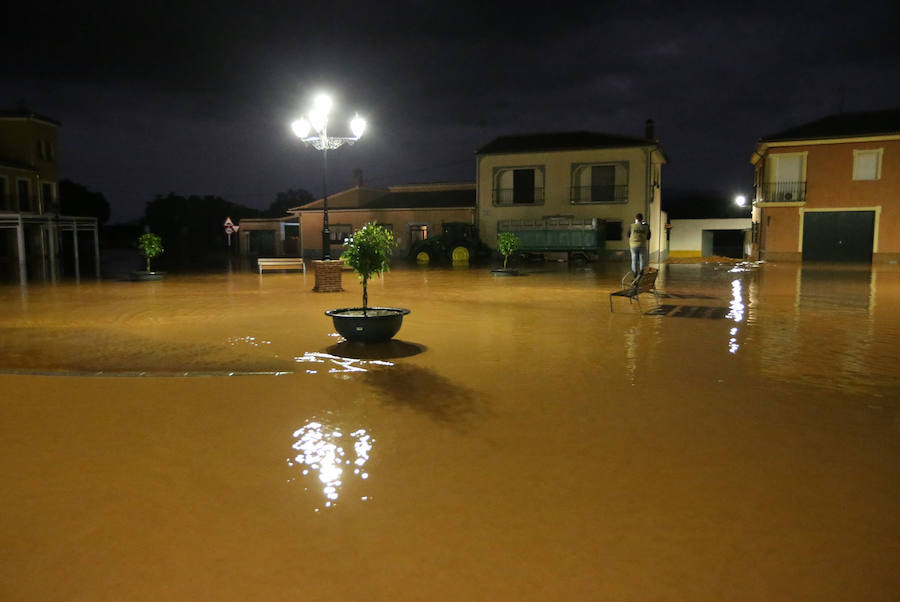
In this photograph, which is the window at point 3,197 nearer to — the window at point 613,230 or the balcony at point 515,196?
the balcony at point 515,196

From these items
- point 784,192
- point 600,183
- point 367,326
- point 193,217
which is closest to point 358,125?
point 367,326

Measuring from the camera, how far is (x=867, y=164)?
27891mm

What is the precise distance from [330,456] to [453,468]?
83 cm

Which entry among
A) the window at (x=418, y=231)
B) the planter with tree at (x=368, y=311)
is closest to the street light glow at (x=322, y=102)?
the planter with tree at (x=368, y=311)

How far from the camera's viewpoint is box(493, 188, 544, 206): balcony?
35062 millimetres

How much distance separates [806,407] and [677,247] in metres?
37.6

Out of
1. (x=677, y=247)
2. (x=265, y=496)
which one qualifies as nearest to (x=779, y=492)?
(x=265, y=496)

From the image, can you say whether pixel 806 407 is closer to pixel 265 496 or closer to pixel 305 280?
pixel 265 496

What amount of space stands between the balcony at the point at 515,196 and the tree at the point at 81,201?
3437 cm

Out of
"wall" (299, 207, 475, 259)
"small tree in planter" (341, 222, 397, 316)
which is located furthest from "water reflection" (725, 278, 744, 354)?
"wall" (299, 207, 475, 259)

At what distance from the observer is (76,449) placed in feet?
13.7

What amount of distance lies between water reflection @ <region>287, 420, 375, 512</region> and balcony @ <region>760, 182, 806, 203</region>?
3018 centimetres

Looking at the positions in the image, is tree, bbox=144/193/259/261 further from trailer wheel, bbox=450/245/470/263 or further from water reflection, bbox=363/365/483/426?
water reflection, bbox=363/365/483/426

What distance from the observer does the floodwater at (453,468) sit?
273cm
